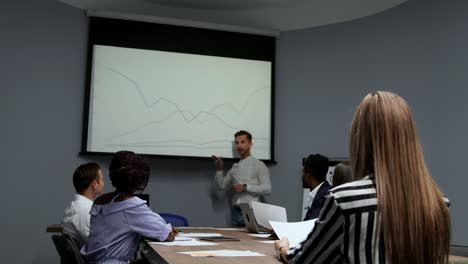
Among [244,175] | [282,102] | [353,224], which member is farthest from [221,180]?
[353,224]

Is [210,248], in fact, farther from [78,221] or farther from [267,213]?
[78,221]

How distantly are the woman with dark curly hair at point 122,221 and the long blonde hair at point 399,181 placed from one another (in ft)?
3.89

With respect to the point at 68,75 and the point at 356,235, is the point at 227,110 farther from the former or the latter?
the point at 356,235

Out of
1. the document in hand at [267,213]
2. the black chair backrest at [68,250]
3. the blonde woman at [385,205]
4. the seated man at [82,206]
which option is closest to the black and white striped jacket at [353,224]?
the blonde woman at [385,205]

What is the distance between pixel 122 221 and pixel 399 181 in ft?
4.48

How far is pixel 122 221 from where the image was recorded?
204cm

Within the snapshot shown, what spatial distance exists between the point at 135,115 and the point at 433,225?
3805 mm

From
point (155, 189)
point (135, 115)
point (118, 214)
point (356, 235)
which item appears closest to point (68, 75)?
point (135, 115)


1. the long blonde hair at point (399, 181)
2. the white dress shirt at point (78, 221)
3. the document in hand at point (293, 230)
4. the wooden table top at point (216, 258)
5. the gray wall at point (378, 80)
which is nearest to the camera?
the long blonde hair at point (399, 181)

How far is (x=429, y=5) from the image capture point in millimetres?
4434

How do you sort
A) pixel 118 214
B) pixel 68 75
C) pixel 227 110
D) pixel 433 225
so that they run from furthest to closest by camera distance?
pixel 227 110 → pixel 68 75 → pixel 118 214 → pixel 433 225

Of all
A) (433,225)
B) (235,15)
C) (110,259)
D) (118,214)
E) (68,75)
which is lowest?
(110,259)

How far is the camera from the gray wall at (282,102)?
4203mm

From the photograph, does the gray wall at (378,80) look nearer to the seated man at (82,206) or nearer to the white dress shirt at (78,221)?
the seated man at (82,206)
